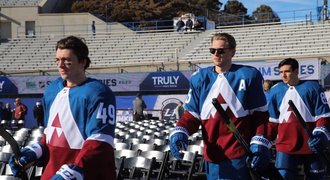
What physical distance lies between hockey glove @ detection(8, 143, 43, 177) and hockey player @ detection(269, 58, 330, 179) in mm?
2781

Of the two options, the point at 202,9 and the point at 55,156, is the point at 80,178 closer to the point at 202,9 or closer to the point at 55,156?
the point at 55,156

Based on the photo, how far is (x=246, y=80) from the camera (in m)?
4.51

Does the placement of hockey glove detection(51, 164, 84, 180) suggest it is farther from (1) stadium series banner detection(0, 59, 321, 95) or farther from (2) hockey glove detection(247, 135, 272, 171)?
(1) stadium series banner detection(0, 59, 321, 95)

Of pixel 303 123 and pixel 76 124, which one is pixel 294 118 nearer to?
pixel 303 123

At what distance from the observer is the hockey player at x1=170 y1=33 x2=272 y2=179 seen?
177 inches

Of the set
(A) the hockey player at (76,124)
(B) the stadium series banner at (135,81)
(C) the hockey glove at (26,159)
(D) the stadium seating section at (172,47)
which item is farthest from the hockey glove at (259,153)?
(D) the stadium seating section at (172,47)

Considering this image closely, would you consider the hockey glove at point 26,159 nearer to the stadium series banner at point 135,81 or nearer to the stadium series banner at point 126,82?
the stadium series banner at point 135,81

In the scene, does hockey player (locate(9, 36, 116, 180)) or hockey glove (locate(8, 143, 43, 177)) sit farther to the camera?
hockey glove (locate(8, 143, 43, 177))

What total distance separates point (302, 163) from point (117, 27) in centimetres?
3240

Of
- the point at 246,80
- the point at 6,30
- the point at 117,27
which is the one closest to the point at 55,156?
the point at 246,80

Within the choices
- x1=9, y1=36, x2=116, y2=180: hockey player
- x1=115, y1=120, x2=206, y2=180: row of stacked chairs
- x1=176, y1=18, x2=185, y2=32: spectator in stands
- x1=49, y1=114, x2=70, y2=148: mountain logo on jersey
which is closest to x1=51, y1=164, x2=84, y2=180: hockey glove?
x1=9, y1=36, x2=116, y2=180: hockey player

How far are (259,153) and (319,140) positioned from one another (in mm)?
1711

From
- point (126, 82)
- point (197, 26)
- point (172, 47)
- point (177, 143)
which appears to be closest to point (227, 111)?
point (177, 143)

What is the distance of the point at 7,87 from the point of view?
27.1 meters
